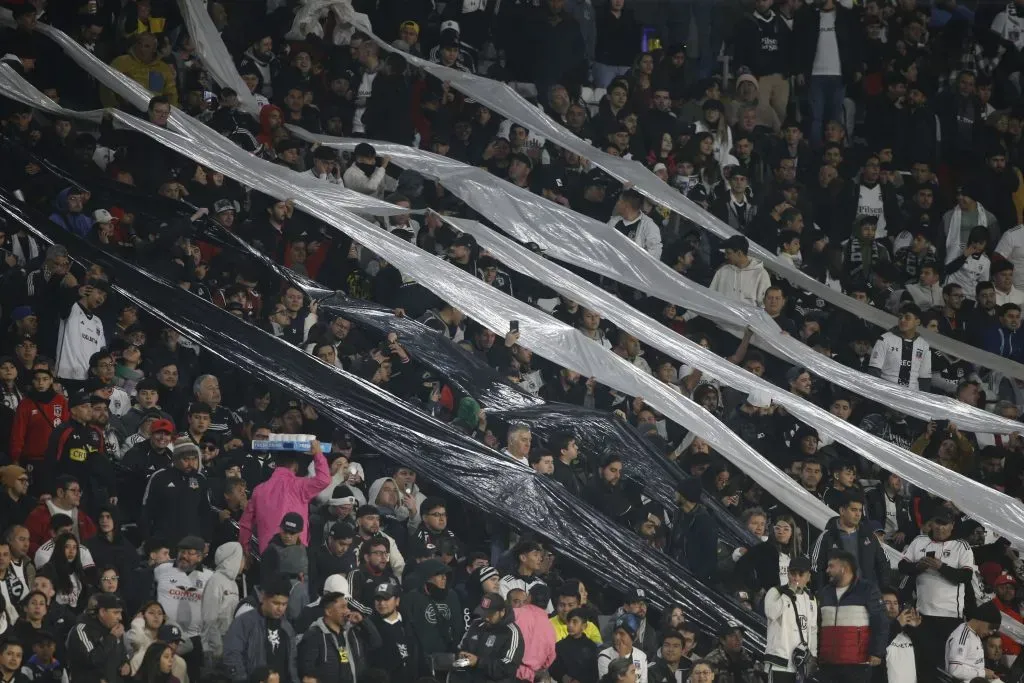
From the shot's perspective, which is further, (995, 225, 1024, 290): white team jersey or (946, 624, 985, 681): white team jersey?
(995, 225, 1024, 290): white team jersey

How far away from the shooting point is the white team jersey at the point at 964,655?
48.8 feet

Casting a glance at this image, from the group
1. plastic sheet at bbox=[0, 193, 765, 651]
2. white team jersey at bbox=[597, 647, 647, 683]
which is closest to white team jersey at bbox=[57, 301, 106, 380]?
plastic sheet at bbox=[0, 193, 765, 651]

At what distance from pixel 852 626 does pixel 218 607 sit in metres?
4.50

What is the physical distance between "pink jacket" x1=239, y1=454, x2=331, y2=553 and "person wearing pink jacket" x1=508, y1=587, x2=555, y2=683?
1.60 meters

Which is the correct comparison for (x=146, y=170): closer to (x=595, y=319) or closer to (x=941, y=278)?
(x=595, y=319)

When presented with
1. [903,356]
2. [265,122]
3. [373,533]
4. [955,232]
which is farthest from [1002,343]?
[373,533]

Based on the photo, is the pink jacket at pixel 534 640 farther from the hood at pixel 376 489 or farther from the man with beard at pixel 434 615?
the hood at pixel 376 489

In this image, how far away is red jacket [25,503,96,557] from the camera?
520 inches

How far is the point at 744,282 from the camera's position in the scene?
1819 cm

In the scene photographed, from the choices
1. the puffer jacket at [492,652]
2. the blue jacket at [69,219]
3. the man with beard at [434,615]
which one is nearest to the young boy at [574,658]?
the puffer jacket at [492,652]

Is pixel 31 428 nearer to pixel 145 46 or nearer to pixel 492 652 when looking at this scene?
pixel 492 652

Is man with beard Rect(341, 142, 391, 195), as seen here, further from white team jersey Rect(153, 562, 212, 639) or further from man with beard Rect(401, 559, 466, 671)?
white team jersey Rect(153, 562, 212, 639)

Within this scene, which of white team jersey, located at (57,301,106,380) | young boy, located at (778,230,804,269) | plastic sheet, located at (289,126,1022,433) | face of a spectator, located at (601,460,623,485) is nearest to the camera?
white team jersey, located at (57,301,106,380)

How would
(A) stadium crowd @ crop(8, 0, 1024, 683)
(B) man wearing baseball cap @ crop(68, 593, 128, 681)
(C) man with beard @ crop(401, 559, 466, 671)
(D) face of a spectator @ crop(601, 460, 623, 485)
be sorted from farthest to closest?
(D) face of a spectator @ crop(601, 460, 623, 485)
(C) man with beard @ crop(401, 559, 466, 671)
(A) stadium crowd @ crop(8, 0, 1024, 683)
(B) man wearing baseball cap @ crop(68, 593, 128, 681)
